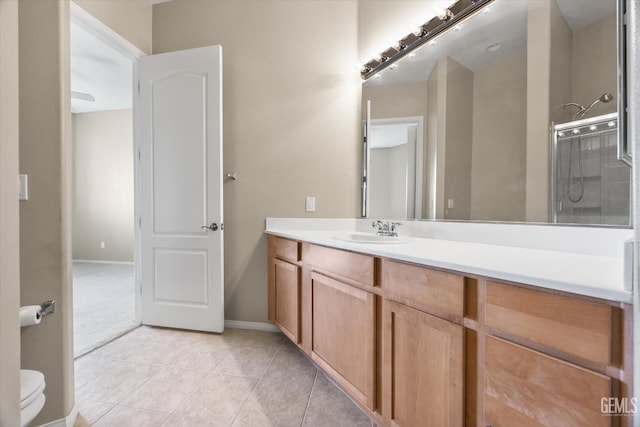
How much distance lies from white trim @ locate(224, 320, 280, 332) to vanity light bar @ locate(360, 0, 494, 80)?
2200 millimetres

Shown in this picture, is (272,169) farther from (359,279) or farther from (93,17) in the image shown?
(93,17)

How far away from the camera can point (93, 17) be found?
185 centimetres

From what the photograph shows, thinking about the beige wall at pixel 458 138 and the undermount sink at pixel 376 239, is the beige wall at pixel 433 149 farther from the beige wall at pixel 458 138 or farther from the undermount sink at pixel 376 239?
the undermount sink at pixel 376 239

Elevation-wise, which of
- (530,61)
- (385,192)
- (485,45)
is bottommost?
(385,192)

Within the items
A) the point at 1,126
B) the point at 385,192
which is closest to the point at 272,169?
the point at 385,192

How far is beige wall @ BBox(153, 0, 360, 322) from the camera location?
2.12 m

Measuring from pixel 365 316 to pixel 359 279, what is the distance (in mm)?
164

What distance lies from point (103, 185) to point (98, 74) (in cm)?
221

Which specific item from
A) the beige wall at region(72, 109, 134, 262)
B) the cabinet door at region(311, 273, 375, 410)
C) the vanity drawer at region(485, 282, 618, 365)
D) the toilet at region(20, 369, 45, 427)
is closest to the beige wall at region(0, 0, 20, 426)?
the toilet at region(20, 369, 45, 427)

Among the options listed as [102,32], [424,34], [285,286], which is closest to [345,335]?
[285,286]

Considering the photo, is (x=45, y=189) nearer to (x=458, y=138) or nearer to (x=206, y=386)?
(x=206, y=386)

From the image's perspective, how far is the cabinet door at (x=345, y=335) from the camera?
114cm

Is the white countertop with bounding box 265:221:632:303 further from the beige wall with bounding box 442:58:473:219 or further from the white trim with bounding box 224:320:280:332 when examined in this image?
the white trim with bounding box 224:320:280:332

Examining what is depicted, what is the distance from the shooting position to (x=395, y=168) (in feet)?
6.07
